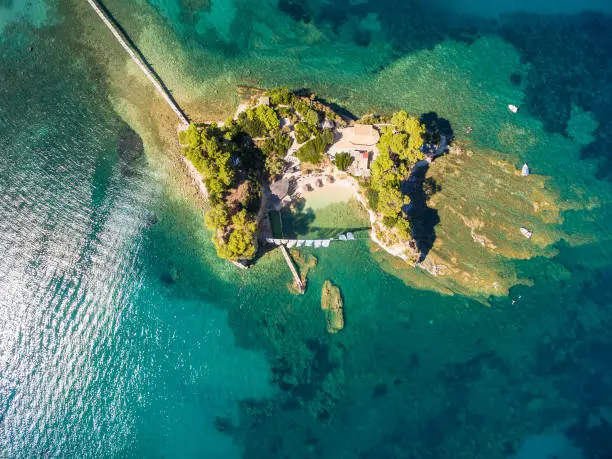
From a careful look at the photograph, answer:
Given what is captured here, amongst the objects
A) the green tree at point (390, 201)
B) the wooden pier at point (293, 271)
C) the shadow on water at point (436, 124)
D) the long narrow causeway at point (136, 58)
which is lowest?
the wooden pier at point (293, 271)

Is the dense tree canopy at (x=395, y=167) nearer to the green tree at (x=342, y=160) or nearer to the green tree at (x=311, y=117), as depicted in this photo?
the green tree at (x=342, y=160)

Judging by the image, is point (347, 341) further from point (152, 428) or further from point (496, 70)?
point (496, 70)

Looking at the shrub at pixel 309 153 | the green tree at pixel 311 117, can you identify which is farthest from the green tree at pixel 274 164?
the green tree at pixel 311 117

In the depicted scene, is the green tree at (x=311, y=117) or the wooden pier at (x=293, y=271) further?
the wooden pier at (x=293, y=271)

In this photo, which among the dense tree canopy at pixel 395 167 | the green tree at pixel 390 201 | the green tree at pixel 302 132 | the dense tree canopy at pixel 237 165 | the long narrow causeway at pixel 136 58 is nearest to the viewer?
the dense tree canopy at pixel 237 165

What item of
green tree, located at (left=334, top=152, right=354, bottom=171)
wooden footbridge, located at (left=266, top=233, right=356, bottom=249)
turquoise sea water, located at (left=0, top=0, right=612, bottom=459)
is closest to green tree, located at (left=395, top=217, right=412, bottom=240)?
turquoise sea water, located at (left=0, top=0, right=612, bottom=459)

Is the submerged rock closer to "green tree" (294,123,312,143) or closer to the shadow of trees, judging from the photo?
the shadow of trees

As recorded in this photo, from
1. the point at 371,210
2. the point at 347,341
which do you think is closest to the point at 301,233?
the point at 371,210
